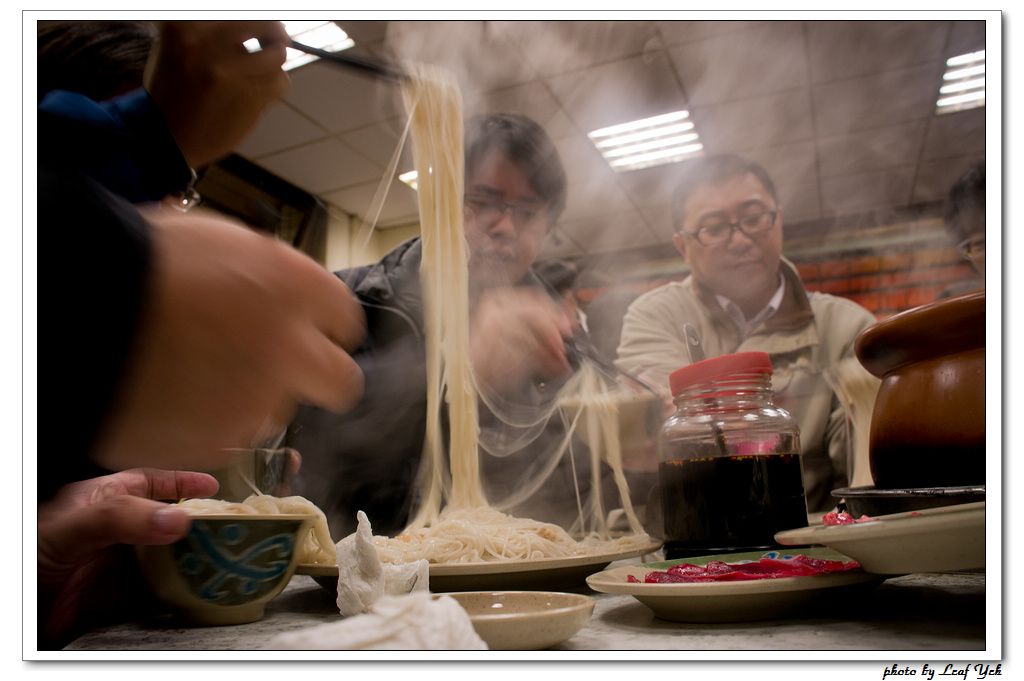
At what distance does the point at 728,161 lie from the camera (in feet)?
4.90

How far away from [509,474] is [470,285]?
1.70ft

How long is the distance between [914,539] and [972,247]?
2.94 feet

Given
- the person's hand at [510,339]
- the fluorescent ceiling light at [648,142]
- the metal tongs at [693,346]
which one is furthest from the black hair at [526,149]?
the metal tongs at [693,346]

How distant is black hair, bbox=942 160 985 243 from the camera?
3.16 feet

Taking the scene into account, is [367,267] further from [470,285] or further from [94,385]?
[94,385]

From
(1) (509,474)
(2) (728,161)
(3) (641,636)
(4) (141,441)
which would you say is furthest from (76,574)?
(2) (728,161)

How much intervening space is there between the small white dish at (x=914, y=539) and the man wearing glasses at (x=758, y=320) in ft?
3.42

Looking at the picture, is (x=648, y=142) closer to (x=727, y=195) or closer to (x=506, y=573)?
→ (x=727, y=195)

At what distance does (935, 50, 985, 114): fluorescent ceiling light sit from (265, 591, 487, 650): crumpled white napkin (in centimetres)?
106

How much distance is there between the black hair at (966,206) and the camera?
3.16 feet

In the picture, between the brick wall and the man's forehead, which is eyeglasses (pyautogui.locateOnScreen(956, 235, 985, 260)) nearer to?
the brick wall

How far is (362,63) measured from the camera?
1.18 m

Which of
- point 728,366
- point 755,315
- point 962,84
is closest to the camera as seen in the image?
point 728,366

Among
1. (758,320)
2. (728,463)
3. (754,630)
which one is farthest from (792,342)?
(754,630)
